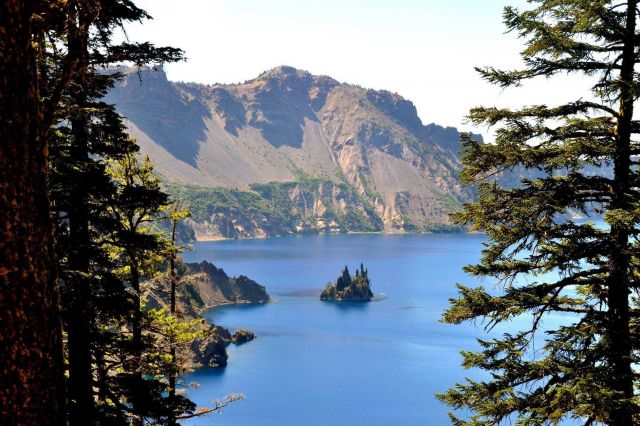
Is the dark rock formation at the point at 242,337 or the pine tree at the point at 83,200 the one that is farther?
the dark rock formation at the point at 242,337

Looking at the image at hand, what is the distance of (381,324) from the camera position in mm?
191500

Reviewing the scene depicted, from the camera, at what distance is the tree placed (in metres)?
11.4

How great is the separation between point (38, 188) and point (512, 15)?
37.9 feet

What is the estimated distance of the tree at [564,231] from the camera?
11.4 m

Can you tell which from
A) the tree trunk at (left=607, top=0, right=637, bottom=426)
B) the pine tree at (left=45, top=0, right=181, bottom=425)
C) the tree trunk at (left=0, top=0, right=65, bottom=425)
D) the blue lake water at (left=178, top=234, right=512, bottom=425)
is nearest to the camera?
the tree trunk at (left=0, top=0, right=65, bottom=425)

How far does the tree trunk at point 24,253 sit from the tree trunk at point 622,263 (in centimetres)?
971

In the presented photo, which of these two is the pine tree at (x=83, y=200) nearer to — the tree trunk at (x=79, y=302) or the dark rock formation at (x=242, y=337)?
the tree trunk at (x=79, y=302)

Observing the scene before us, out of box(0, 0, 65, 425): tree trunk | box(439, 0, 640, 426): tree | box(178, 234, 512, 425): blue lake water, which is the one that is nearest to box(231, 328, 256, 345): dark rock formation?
box(178, 234, 512, 425): blue lake water

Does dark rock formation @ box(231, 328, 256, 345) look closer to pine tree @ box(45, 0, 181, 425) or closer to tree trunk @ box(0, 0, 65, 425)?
pine tree @ box(45, 0, 181, 425)

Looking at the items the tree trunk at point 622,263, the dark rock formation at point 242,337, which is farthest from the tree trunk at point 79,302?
the dark rock formation at point 242,337

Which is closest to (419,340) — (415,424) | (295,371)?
(295,371)

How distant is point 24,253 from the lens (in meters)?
5.44

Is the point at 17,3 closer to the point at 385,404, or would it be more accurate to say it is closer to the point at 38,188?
the point at 38,188

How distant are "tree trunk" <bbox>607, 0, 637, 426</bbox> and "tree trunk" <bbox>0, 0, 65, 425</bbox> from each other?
9.71 meters
